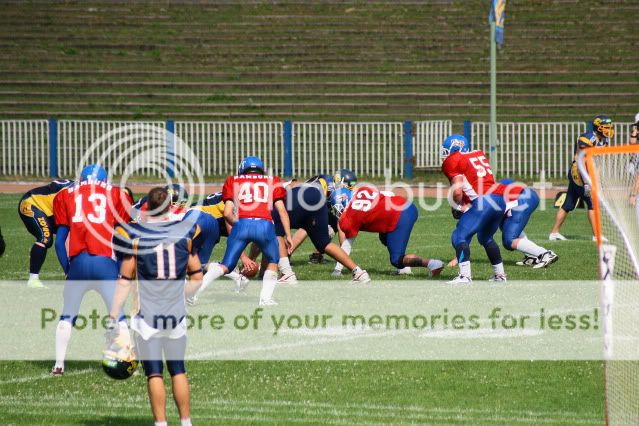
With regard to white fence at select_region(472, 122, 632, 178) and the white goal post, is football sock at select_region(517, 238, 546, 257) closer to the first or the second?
the white goal post

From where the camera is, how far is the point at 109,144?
3072 centimetres

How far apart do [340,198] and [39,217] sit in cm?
376

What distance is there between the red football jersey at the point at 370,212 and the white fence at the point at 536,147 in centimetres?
1509

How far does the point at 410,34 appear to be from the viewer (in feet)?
117

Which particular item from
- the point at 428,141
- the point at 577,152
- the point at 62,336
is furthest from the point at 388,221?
the point at 428,141

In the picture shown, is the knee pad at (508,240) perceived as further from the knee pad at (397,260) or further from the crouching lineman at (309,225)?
the crouching lineman at (309,225)

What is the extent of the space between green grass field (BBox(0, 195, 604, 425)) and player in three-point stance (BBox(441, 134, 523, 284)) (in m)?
4.15

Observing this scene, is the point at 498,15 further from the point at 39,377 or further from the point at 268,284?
the point at 39,377

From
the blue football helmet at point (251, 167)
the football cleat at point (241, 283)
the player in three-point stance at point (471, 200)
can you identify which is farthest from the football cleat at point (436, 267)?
the blue football helmet at point (251, 167)

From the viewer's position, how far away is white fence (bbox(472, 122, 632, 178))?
2891 cm

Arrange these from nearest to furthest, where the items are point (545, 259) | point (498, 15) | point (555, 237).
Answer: point (545, 259) → point (555, 237) → point (498, 15)

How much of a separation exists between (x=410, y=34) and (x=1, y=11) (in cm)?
1393

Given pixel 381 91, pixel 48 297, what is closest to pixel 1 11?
pixel 381 91

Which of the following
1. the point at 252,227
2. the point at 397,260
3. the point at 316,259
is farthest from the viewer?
the point at 316,259
